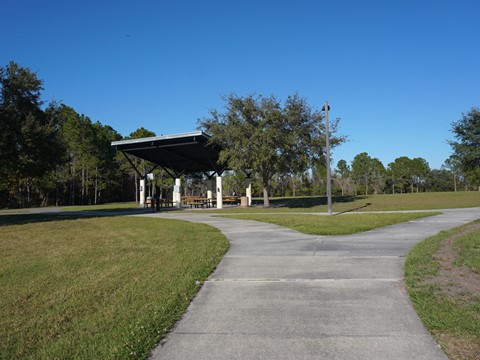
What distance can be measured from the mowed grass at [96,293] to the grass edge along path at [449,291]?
2.98 metres

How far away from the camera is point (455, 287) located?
522 cm

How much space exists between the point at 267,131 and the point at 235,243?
1692cm

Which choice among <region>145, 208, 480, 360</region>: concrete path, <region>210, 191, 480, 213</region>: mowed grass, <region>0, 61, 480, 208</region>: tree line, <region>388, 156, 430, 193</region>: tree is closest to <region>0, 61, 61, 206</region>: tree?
<region>0, 61, 480, 208</region>: tree line

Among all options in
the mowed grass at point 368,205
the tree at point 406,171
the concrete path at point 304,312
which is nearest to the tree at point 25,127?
the mowed grass at point 368,205

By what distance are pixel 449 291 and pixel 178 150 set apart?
2951 cm

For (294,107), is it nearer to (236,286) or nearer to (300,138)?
(300,138)

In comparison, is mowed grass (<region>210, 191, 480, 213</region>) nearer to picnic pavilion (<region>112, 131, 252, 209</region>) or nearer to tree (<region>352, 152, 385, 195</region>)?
picnic pavilion (<region>112, 131, 252, 209</region>)

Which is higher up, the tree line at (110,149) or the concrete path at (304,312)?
the tree line at (110,149)

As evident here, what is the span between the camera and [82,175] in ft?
181

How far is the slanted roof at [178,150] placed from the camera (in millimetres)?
29062

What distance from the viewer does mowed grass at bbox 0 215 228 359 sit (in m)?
3.66

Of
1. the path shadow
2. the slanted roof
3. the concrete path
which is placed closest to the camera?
the concrete path

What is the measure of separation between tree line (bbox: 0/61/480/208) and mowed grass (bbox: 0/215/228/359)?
457 inches

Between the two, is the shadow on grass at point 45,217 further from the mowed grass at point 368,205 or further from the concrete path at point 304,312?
the concrete path at point 304,312
